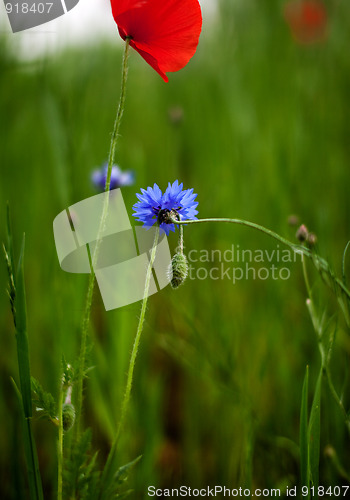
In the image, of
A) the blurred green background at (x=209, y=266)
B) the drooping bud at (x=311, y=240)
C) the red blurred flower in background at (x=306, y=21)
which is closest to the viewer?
the drooping bud at (x=311, y=240)

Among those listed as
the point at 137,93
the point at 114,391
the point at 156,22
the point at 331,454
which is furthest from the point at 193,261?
the point at 137,93

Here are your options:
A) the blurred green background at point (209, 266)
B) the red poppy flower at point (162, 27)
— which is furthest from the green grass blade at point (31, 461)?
the red poppy flower at point (162, 27)

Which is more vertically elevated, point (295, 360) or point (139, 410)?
point (295, 360)

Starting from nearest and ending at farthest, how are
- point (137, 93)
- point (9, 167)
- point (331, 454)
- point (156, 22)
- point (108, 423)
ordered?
point (156, 22) → point (331, 454) → point (108, 423) → point (9, 167) → point (137, 93)

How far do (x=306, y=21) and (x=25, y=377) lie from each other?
5.96 ft

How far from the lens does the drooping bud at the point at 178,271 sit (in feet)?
1.58

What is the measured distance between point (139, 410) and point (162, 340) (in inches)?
7.0

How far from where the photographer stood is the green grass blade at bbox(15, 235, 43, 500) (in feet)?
1.54

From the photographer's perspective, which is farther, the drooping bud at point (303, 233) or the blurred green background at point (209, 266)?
the blurred green background at point (209, 266)

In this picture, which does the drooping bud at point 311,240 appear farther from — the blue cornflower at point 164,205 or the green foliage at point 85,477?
the green foliage at point 85,477

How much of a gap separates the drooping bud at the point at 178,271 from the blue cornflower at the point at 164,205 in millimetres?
39

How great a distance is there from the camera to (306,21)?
72.0 inches

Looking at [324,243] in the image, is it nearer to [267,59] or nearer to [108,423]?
[108,423]

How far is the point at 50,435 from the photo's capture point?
932 mm
